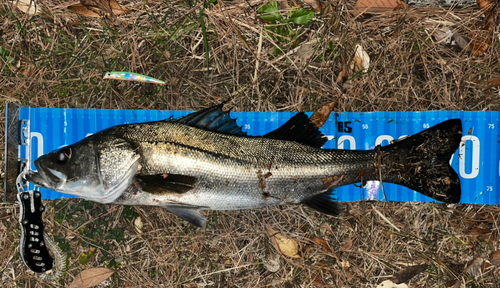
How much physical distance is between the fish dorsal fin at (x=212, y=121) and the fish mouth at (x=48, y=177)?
3.74 feet

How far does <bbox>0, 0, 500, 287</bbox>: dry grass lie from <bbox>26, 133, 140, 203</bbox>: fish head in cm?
94

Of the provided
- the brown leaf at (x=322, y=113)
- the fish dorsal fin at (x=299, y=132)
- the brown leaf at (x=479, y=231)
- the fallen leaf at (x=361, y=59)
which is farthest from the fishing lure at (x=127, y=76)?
the brown leaf at (x=479, y=231)

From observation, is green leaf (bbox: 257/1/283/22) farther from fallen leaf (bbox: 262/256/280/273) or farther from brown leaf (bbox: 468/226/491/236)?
brown leaf (bbox: 468/226/491/236)

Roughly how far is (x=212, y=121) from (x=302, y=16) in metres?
1.67

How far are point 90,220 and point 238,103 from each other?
2.18m

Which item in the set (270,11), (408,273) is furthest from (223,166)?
(408,273)

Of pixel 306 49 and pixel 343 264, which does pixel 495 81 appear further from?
pixel 343 264

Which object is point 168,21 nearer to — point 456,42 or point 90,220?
point 90,220

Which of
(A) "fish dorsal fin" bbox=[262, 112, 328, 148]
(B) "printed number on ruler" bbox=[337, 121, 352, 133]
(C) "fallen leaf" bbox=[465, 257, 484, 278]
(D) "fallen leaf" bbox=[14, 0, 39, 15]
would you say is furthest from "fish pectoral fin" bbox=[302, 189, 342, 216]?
(D) "fallen leaf" bbox=[14, 0, 39, 15]

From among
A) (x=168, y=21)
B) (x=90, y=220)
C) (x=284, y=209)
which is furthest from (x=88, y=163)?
(x=284, y=209)

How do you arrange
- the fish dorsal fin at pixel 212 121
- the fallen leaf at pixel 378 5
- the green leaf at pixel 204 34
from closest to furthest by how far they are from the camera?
the fish dorsal fin at pixel 212 121 → the green leaf at pixel 204 34 → the fallen leaf at pixel 378 5

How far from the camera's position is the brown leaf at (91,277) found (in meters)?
3.79

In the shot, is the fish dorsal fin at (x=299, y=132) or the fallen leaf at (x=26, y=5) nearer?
the fish dorsal fin at (x=299, y=132)

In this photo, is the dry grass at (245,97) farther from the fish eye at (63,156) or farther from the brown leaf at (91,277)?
the fish eye at (63,156)
